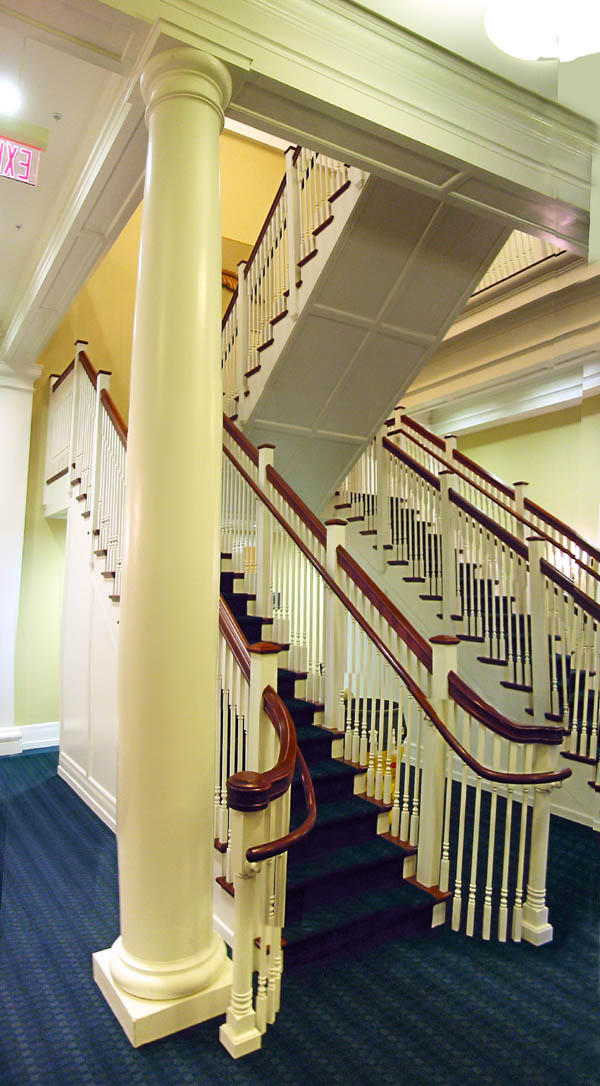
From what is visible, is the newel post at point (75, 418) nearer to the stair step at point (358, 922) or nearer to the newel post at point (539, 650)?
the newel post at point (539, 650)

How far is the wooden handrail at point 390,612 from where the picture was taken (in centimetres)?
→ 362

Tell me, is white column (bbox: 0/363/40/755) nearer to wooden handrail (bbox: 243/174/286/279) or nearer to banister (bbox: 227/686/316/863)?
wooden handrail (bbox: 243/174/286/279)

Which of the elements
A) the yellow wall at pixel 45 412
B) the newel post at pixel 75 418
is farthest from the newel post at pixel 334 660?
the yellow wall at pixel 45 412

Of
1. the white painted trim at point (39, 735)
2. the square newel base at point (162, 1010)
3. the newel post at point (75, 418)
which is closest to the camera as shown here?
the square newel base at point (162, 1010)

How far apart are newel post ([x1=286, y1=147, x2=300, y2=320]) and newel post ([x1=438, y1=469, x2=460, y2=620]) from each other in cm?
185

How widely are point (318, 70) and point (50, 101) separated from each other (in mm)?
1494

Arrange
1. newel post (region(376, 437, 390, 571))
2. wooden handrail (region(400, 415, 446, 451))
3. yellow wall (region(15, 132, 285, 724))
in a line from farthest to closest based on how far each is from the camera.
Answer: wooden handrail (region(400, 415, 446, 451)) → yellow wall (region(15, 132, 285, 724)) → newel post (region(376, 437, 390, 571))

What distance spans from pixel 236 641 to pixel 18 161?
8.10 feet

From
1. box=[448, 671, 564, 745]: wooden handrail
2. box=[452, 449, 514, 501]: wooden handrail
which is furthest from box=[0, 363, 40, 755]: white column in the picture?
box=[448, 671, 564, 745]: wooden handrail

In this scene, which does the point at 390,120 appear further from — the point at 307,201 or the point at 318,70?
the point at 307,201

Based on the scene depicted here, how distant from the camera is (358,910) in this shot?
10.4 ft

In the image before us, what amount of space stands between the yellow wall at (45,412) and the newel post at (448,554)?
394 centimetres

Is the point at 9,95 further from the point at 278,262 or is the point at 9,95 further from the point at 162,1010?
the point at 162,1010

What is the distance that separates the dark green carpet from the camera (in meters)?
2.27
